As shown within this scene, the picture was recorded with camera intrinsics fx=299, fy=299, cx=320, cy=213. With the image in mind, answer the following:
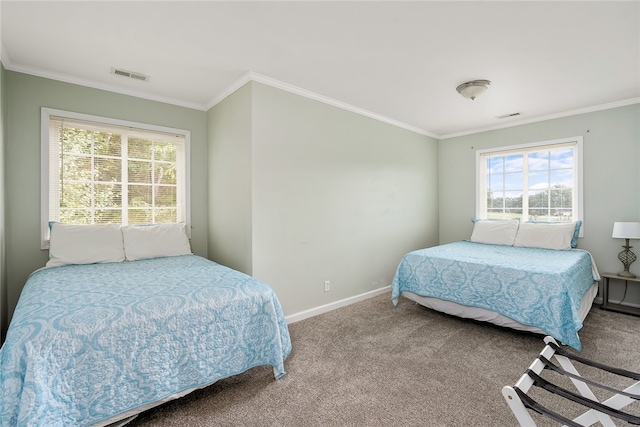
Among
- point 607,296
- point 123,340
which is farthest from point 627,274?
point 123,340

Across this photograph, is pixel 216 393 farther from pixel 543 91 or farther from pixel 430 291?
pixel 543 91

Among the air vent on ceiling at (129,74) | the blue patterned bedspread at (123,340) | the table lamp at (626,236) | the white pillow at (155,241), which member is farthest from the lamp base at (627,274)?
the air vent on ceiling at (129,74)

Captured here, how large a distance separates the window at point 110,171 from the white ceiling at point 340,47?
0.42 metres

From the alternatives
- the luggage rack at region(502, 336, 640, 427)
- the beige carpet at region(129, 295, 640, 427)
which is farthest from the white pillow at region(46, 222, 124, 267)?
the luggage rack at region(502, 336, 640, 427)

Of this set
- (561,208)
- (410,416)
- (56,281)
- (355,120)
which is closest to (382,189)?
(355,120)

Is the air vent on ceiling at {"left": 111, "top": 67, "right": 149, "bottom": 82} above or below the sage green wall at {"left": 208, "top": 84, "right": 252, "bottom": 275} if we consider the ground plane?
above

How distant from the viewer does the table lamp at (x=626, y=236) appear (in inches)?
126

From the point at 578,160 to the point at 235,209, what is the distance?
4.31 metres

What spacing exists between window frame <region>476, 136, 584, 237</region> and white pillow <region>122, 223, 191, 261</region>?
434 cm

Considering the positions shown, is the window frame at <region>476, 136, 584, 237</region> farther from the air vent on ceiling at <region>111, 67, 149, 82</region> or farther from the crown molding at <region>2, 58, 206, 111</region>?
the air vent on ceiling at <region>111, 67, 149, 82</region>

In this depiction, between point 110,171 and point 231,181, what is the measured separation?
1267 mm

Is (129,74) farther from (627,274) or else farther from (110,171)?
(627,274)

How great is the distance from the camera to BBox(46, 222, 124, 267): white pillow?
2674 millimetres

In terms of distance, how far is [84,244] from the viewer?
278 centimetres
